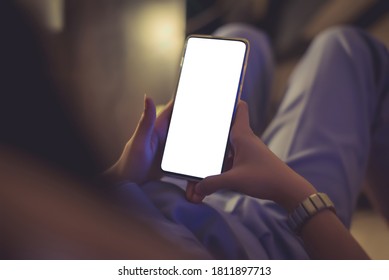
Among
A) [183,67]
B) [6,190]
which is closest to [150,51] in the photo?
[183,67]

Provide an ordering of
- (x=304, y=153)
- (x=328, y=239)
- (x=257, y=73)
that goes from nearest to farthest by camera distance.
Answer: (x=328, y=239) → (x=304, y=153) → (x=257, y=73)

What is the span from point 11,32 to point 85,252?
25 cm

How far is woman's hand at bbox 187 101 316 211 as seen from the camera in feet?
1.20

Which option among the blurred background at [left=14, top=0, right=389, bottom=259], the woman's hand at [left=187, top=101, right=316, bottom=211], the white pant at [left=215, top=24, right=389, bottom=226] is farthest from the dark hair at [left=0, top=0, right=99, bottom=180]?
the white pant at [left=215, top=24, right=389, bottom=226]

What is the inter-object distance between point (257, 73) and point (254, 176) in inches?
12.0

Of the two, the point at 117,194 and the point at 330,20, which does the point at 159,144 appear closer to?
the point at 117,194

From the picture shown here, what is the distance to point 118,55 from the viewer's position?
1.83 feet

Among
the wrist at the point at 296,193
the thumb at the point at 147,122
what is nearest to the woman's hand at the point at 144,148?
the thumb at the point at 147,122

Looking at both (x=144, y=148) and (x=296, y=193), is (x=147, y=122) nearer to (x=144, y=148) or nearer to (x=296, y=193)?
(x=144, y=148)

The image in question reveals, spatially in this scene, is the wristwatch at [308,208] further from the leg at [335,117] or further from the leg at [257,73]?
the leg at [257,73]

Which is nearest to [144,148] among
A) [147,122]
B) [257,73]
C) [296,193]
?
[147,122]

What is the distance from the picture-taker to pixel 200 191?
38cm

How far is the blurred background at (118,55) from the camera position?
0.43 meters

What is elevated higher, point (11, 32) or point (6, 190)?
point (11, 32)
